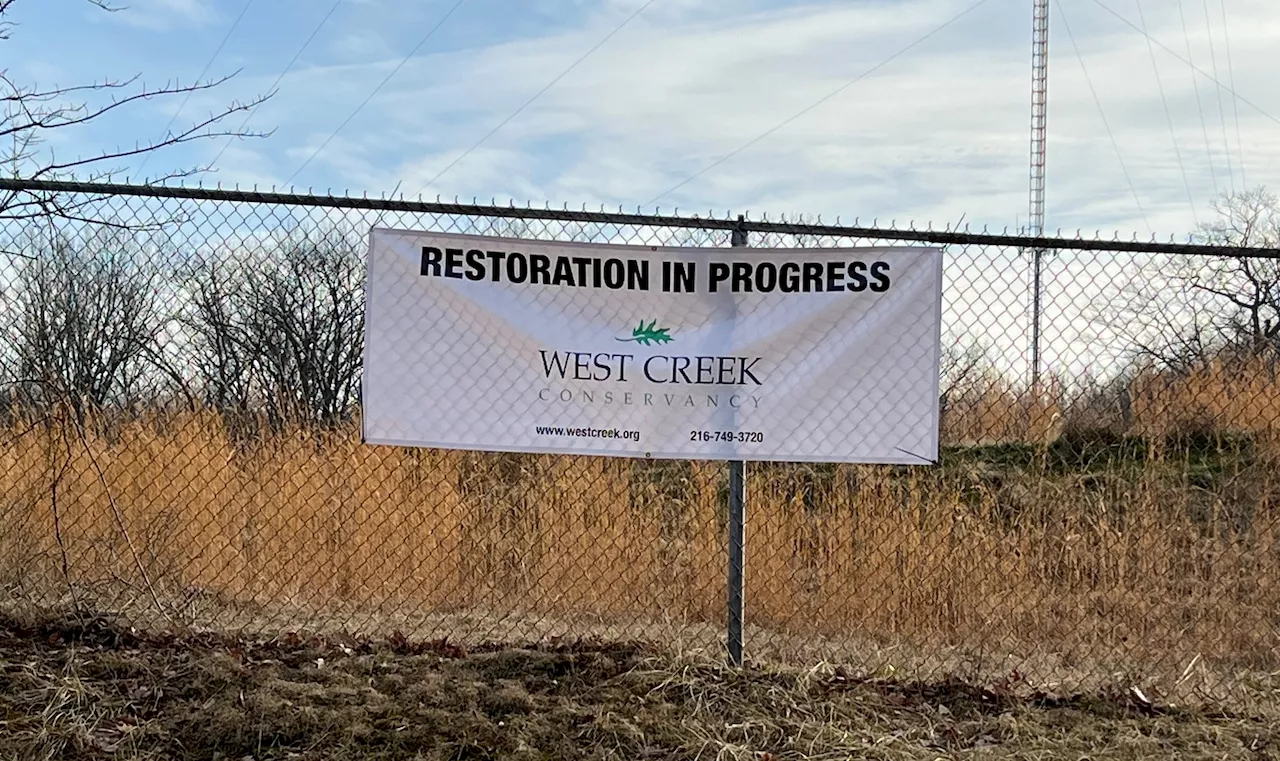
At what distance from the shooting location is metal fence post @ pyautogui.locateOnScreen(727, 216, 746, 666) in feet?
11.5

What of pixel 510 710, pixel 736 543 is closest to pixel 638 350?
pixel 736 543

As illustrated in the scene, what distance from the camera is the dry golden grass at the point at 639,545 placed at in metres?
4.71

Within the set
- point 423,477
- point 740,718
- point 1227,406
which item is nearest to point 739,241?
point 740,718

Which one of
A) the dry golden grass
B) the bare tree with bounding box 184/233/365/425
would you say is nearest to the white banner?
the dry golden grass

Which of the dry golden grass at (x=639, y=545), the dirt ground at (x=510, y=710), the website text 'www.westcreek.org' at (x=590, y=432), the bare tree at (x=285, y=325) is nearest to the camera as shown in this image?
the dirt ground at (x=510, y=710)

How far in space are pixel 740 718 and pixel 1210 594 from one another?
364 centimetres

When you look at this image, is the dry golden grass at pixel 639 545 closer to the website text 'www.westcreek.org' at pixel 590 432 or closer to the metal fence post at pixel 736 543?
the metal fence post at pixel 736 543

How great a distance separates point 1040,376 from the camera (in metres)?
4.69

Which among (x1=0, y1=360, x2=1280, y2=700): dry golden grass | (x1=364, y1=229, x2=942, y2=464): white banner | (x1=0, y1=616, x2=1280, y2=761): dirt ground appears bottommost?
(x1=0, y1=616, x2=1280, y2=761): dirt ground

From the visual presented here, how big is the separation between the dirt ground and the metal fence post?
0.14 metres

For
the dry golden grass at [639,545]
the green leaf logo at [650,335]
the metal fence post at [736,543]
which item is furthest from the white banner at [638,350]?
the dry golden grass at [639,545]

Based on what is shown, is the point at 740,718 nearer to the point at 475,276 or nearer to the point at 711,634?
the point at 711,634

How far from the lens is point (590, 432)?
3.43 meters

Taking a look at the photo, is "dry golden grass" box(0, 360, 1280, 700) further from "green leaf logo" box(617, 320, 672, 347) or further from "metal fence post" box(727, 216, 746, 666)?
"green leaf logo" box(617, 320, 672, 347)
